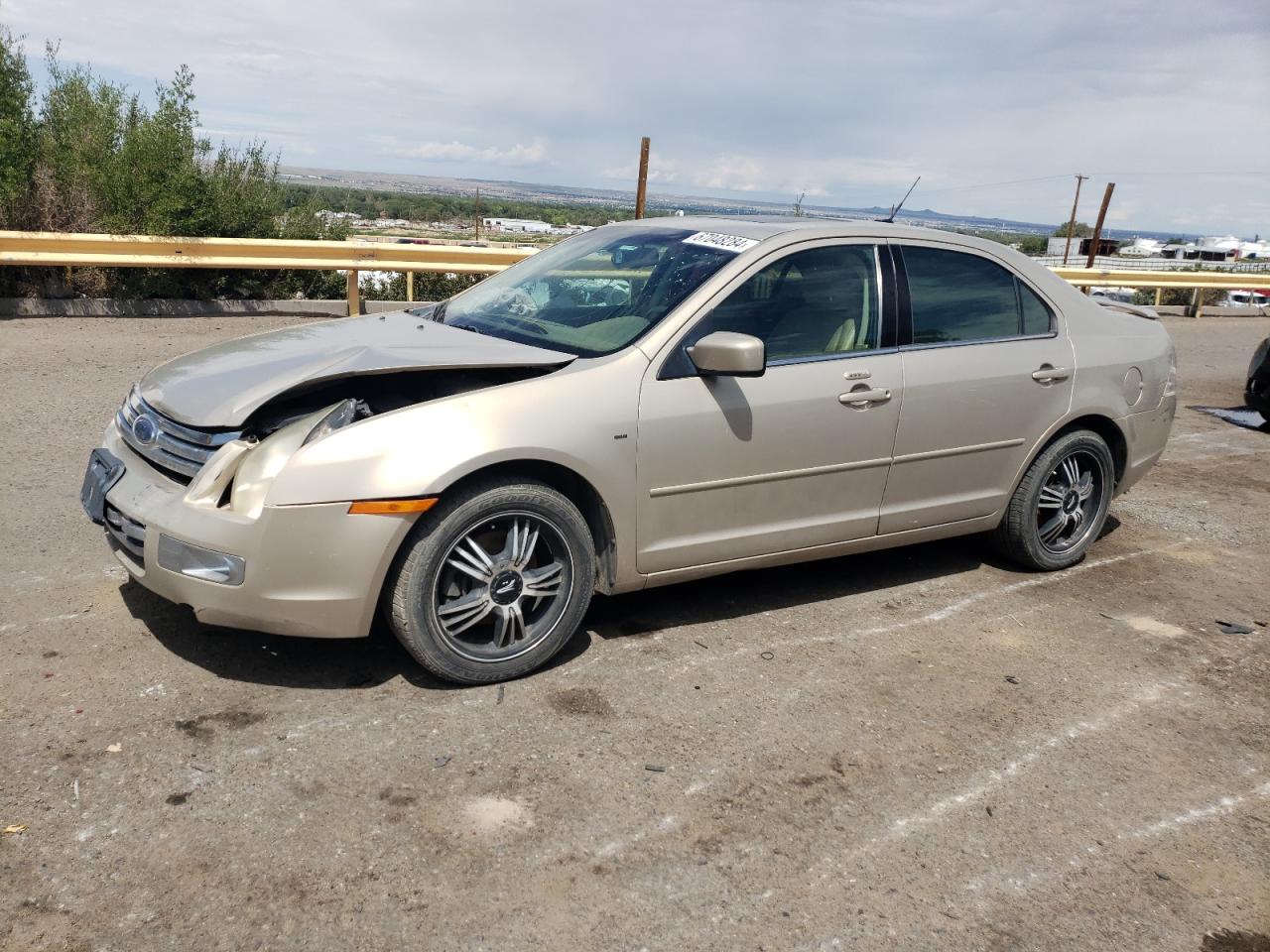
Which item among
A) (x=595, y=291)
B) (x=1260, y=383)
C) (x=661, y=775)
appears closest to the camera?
(x=661, y=775)

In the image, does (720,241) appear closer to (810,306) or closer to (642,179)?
(810,306)

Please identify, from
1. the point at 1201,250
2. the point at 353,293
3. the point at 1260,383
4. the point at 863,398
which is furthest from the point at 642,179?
the point at 1201,250

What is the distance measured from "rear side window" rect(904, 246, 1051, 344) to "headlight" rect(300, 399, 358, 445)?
8.34ft

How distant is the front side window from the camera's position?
15.0 ft

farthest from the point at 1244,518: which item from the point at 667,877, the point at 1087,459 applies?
the point at 667,877

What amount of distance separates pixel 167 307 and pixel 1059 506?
10.2 meters

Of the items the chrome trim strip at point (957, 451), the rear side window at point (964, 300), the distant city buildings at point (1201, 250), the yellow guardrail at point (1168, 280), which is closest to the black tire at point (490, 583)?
the chrome trim strip at point (957, 451)

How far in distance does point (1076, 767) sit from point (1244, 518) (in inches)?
159

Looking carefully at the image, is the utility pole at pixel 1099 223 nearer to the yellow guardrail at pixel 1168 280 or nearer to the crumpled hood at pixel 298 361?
the yellow guardrail at pixel 1168 280

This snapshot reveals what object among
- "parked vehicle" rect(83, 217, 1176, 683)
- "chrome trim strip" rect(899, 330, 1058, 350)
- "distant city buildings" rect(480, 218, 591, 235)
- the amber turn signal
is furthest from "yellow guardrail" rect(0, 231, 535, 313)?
"distant city buildings" rect(480, 218, 591, 235)

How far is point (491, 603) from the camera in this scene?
4.02m

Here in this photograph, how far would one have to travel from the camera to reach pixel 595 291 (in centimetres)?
491

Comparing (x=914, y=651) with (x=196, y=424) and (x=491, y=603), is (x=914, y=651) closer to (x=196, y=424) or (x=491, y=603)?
(x=491, y=603)

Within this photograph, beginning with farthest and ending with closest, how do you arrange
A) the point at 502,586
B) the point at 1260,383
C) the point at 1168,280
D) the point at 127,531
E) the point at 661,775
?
the point at 1168,280 < the point at 1260,383 < the point at 502,586 < the point at 127,531 < the point at 661,775
